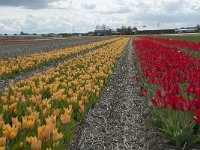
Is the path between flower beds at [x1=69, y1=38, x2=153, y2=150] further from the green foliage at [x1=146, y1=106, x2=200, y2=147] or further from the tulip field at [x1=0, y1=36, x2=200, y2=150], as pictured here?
the green foliage at [x1=146, y1=106, x2=200, y2=147]

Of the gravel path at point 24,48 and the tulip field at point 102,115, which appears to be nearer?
the tulip field at point 102,115

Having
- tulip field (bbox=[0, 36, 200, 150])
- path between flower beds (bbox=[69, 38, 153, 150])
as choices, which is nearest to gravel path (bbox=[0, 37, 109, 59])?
path between flower beds (bbox=[69, 38, 153, 150])

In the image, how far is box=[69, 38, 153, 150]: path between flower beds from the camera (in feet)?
17.8

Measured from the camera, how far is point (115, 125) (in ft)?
21.2

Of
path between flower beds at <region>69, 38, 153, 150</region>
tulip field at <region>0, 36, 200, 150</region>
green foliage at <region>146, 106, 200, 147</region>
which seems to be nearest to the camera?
tulip field at <region>0, 36, 200, 150</region>

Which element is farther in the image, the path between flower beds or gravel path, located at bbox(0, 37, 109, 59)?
gravel path, located at bbox(0, 37, 109, 59)

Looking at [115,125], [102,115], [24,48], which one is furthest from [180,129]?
[24,48]

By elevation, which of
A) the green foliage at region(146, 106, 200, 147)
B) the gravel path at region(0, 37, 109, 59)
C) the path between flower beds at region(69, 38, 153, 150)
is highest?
the green foliage at region(146, 106, 200, 147)

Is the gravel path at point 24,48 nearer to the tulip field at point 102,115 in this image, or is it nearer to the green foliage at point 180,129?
the tulip field at point 102,115

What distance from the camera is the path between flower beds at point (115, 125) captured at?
5.42 m

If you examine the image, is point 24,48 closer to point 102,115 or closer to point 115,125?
point 102,115

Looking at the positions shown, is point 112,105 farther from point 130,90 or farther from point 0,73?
point 0,73

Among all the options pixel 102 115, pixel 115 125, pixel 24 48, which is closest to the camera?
pixel 115 125

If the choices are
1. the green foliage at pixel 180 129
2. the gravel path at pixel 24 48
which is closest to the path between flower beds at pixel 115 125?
the green foliage at pixel 180 129
